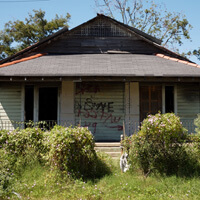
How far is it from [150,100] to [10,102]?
19.7 feet

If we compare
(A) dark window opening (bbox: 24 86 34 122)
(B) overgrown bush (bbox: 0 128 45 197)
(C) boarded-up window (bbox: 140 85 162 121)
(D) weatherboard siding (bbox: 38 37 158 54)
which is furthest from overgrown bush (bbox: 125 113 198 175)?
(D) weatherboard siding (bbox: 38 37 158 54)

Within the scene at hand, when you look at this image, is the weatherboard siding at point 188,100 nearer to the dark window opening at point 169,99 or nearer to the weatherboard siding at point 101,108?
the dark window opening at point 169,99

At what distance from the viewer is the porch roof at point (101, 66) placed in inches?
365

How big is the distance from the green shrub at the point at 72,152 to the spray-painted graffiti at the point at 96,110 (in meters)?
4.40

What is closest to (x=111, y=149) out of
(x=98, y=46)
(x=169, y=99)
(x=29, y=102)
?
(x=169, y=99)

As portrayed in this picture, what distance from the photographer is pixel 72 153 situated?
6.00m

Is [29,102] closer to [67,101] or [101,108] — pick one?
[67,101]

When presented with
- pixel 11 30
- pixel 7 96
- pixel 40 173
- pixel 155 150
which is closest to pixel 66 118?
pixel 7 96

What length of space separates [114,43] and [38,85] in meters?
4.37

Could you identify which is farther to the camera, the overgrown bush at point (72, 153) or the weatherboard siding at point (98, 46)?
the weatherboard siding at point (98, 46)

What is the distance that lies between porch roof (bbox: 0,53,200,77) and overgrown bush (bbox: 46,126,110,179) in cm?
351

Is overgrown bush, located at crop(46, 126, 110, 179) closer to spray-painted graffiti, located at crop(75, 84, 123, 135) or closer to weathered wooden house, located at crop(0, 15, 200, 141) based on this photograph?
weathered wooden house, located at crop(0, 15, 200, 141)

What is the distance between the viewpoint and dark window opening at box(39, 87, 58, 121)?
11.0 m

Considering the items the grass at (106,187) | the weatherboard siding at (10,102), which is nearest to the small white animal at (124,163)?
the grass at (106,187)
